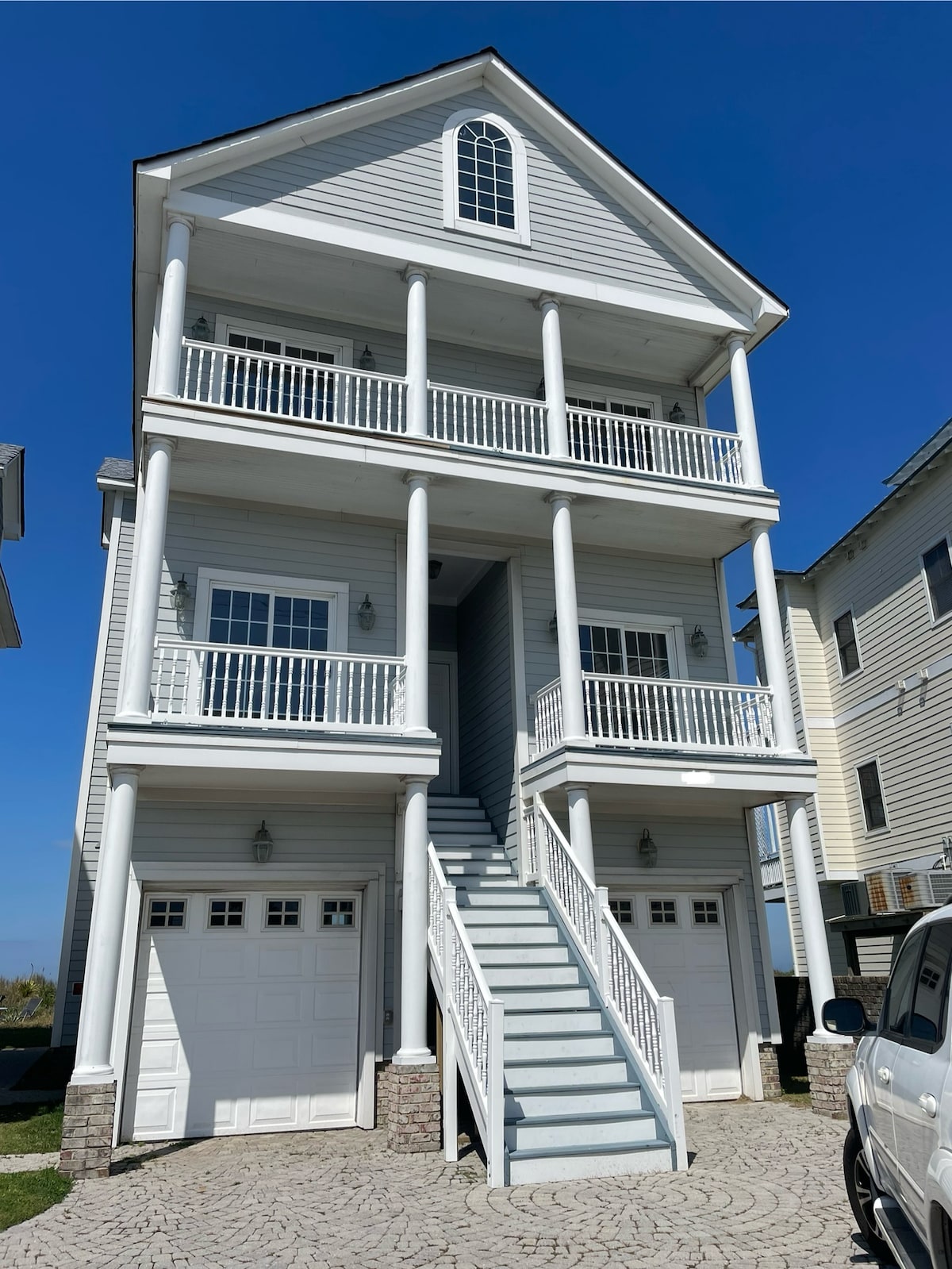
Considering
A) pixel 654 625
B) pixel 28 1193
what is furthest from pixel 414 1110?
pixel 654 625

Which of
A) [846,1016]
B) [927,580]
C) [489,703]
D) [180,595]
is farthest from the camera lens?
[927,580]

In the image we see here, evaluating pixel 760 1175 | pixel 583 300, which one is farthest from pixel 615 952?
pixel 583 300

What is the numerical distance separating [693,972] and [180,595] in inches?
315

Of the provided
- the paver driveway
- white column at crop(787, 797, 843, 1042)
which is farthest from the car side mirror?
white column at crop(787, 797, 843, 1042)

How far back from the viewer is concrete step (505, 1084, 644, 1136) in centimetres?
722

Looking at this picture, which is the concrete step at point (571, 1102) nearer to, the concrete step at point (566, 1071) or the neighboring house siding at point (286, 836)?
the concrete step at point (566, 1071)

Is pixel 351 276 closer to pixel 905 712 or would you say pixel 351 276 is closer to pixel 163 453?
pixel 163 453

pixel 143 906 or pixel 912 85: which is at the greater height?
pixel 912 85

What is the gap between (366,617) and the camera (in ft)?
37.1

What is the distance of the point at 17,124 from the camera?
11.1m

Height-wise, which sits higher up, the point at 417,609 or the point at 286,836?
the point at 417,609

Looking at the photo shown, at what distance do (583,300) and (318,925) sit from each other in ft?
28.3

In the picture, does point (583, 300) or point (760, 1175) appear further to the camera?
point (583, 300)

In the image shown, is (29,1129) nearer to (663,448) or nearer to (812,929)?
(812,929)
